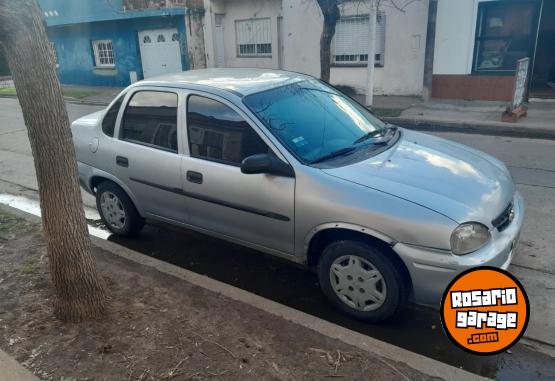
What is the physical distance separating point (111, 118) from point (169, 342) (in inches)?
105

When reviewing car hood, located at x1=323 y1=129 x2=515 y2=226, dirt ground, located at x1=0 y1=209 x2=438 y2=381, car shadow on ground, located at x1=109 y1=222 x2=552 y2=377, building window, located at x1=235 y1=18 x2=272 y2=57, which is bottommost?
car shadow on ground, located at x1=109 y1=222 x2=552 y2=377

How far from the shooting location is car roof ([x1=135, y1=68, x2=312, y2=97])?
3994mm

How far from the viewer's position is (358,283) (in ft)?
10.8

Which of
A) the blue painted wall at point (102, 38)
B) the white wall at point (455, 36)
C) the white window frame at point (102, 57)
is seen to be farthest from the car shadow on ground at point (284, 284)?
the white window frame at point (102, 57)

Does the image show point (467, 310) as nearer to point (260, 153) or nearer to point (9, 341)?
point (260, 153)

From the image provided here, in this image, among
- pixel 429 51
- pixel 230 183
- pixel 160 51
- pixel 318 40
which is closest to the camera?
pixel 230 183

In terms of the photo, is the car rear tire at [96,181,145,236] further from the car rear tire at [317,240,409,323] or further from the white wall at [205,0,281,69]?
the white wall at [205,0,281,69]

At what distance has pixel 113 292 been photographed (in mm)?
3682

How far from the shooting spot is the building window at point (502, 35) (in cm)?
1129

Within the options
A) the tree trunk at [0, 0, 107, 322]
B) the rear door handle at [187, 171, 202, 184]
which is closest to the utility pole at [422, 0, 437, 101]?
the rear door handle at [187, 171, 202, 184]

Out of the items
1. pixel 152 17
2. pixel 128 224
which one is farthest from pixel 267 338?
pixel 152 17

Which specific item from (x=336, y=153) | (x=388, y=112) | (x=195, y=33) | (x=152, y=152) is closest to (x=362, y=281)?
(x=336, y=153)

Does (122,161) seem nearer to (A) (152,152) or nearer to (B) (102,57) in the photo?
(A) (152,152)

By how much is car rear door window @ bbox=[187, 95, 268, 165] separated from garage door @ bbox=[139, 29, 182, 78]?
49.6 feet
